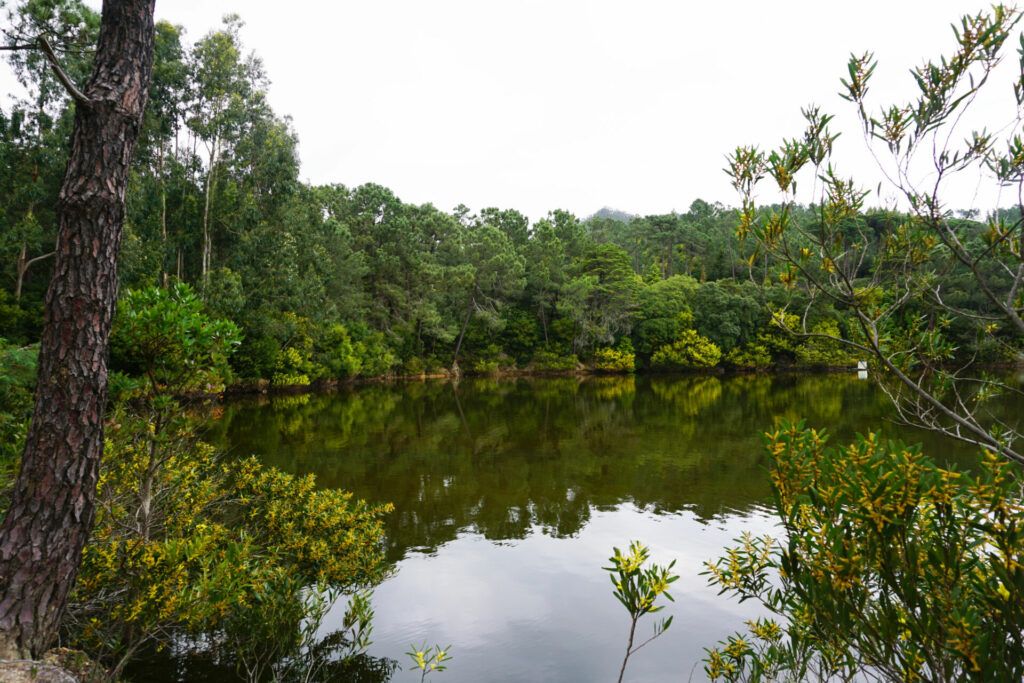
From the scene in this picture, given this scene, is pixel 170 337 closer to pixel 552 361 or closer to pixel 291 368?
pixel 291 368

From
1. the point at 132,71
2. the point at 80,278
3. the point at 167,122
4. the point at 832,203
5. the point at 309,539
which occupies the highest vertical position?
the point at 167,122

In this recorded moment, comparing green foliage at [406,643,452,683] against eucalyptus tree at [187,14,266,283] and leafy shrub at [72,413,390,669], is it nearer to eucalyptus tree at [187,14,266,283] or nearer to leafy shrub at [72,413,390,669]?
leafy shrub at [72,413,390,669]

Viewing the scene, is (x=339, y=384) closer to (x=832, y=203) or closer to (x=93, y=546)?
(x=93, y=546)

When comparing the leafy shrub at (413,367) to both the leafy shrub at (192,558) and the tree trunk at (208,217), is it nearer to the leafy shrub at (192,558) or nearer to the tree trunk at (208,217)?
the tree trunk at (208,217)

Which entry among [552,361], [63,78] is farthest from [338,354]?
[63,78]

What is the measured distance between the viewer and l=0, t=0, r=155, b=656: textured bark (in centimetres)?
299

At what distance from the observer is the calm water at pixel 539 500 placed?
505 cm

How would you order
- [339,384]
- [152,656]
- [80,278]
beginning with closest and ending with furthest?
[80,278]
[152,656]
[339,384]

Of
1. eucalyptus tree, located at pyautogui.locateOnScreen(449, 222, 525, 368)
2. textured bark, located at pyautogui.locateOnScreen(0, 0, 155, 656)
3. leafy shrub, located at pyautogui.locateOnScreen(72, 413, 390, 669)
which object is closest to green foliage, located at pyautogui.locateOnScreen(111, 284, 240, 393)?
leafy shrub, located at pyautogui.locateOnScreen(72, 413, 390, 669)

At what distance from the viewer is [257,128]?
75.0 ft

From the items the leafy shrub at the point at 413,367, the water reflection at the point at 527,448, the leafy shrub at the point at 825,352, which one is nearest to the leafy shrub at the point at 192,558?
the water reflection at the point at 527,448

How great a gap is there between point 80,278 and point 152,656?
9.58 ft

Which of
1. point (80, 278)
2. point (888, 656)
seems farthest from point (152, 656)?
point (888, 656)

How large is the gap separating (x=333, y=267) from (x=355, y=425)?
13.3 m
